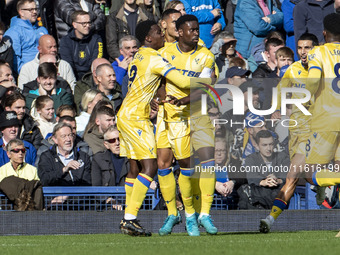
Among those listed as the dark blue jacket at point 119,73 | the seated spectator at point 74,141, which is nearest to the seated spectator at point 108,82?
the dark blue jacket at point 119,73

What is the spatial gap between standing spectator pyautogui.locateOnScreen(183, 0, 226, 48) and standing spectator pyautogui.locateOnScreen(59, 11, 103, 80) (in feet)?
6.10

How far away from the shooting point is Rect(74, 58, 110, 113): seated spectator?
15.4 metres

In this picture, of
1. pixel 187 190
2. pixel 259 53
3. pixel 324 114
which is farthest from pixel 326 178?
pixel 259 53

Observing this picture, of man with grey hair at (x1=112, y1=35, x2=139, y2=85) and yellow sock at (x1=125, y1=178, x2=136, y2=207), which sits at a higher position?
man with grey hair at (x1=112, y1=35, x2=139, y2=85)

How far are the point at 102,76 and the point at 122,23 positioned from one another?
2034 millimetres

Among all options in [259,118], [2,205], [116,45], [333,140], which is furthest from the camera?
[116,45]

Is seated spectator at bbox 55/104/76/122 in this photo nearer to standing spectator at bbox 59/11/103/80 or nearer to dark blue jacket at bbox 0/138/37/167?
dark blue jacket at bbox 0/138/37/167

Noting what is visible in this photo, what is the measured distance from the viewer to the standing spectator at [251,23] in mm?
17094

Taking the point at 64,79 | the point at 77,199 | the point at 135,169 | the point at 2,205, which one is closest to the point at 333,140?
the point at 135,169

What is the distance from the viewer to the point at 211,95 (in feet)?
36.3

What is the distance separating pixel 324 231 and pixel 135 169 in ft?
8.78

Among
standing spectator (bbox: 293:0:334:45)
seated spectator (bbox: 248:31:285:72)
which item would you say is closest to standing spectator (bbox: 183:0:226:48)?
seated spectator (bbox: 248:31:285:72)

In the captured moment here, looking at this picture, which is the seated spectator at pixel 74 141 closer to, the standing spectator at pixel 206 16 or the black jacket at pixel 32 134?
the black jacket at pixel 32 134

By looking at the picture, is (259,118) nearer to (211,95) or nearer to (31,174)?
(211,95)
